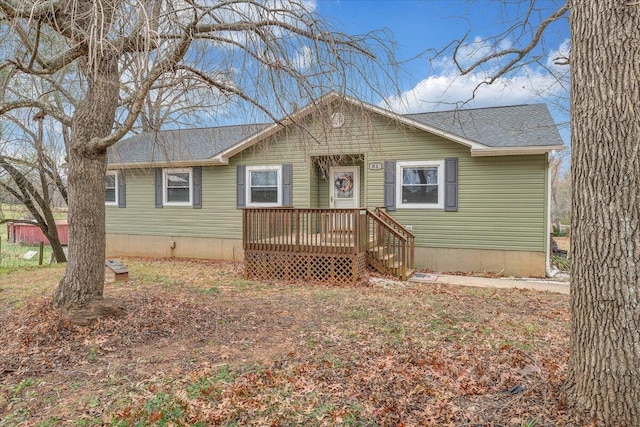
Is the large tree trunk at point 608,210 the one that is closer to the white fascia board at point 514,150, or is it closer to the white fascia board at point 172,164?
the white fascia board at point 514,150

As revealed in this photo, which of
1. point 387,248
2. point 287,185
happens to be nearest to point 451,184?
point 387,248

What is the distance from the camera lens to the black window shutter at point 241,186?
11.2 meters

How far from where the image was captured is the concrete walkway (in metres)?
7.73

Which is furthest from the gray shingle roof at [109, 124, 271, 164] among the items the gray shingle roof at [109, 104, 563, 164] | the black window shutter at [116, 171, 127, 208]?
the black window shutter at [116, 171, 127, 208]

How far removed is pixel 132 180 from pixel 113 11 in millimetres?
10766

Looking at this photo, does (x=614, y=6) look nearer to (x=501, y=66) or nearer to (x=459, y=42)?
(x=459, y=42)

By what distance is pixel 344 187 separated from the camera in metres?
10.8

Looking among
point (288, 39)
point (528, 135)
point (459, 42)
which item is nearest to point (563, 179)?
point (528, 135)

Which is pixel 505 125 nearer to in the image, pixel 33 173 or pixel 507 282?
pixel 507 282

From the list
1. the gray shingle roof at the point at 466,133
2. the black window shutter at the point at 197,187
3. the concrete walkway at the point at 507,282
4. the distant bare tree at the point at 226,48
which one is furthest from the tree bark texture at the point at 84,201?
the black window shutter at the point at 197,187

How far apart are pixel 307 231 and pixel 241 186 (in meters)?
3.65

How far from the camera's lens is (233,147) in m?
10.7

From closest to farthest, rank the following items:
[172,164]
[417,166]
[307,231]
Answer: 1. [307,231]
2. [417,166]
3. [172,164]

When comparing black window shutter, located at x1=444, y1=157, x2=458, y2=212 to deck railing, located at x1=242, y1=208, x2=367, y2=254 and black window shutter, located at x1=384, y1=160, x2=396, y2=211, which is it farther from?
deck railing, located at x1=242, y1=208, x2=367, y2=254
